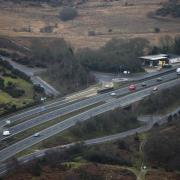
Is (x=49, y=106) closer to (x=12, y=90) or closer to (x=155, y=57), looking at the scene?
(x=12, y=90)

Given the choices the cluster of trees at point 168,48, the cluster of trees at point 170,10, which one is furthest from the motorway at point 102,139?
the cluster of trees at point 170,10

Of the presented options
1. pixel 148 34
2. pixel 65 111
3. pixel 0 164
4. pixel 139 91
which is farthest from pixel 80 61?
pixel 0 164

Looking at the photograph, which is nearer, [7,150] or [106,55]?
[7,150]

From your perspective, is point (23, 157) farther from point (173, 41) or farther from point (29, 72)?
point (173, 41)

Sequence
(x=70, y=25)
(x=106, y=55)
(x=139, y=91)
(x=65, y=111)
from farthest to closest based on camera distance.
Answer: (x=70, y=25) → (x=106, y=55) → (x=139, y=91) → (x=65, y=111)

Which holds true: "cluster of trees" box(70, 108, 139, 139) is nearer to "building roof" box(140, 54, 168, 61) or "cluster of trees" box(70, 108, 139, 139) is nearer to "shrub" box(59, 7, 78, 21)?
"building roof" box(140, 54, 168, 61)

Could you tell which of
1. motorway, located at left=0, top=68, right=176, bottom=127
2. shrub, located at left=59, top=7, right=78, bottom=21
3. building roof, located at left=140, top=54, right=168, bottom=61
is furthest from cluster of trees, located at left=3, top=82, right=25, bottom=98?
shrub, located at left=59, top=7, right=78, bottom=21

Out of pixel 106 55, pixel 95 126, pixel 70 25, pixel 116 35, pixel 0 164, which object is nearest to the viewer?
pixel 0 164
